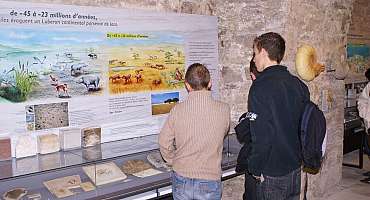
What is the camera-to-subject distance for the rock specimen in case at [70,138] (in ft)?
9.71

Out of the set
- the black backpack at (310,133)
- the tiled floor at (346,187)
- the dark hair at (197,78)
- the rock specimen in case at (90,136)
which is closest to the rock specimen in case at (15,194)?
the rock specimen in case at (90,136)

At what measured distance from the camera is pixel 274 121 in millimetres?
2410

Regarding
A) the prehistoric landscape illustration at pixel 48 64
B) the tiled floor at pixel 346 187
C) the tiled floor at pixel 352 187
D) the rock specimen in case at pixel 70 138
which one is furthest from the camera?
the tiled floor at pixel 352 187

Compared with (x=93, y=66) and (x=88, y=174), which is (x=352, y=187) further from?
(x=88, y=174)

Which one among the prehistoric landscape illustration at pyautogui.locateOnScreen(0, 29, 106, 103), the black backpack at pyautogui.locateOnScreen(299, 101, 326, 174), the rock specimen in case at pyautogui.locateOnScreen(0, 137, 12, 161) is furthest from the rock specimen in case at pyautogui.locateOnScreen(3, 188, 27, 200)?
the black backpack at pyautogui.locateOnScreen(299, 101, 326, 174)

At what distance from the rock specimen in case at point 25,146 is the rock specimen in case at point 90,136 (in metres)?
0.37

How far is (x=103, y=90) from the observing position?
128 inches

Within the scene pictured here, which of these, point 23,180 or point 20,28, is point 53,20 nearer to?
point 20,28

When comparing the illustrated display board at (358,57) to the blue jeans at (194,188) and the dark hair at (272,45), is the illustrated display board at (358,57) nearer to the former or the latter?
the dark hair at (272,45)

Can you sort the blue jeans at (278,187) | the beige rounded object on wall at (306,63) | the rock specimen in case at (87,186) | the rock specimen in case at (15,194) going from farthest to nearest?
1. the beige rounded object on wall at (306,63)
2. the blue jeans at (278,187)
3. the rock specimen in case at (87,186)
4. the rock specimen in case at (15,194)

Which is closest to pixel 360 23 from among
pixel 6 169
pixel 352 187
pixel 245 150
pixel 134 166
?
pixel 352 187

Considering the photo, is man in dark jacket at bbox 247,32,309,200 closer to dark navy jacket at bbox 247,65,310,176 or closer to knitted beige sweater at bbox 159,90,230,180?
dark navy jacket at bbox 247,65,310,176

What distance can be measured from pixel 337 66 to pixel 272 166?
8.43 feet

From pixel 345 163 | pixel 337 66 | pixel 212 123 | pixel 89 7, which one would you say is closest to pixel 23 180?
pixel 212 123
